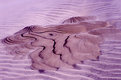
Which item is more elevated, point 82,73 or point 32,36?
point 32,36

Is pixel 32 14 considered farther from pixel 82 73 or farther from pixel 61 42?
pixel 82 73

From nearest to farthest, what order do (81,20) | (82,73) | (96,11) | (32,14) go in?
(82,73) → (81,20) → (96,11) → (32,14)

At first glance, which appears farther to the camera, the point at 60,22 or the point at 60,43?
the point at 60,22

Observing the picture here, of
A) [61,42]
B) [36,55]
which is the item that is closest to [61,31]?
[61,42]

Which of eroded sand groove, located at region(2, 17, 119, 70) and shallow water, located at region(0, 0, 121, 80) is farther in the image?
eroded sand groove, located at region(2, 17, 119, 70)
